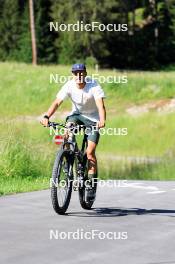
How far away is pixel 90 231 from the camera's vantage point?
277 inches

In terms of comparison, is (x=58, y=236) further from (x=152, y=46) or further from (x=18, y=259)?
(x=152, y=46)

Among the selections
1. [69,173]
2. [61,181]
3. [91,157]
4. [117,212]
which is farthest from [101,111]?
[117,212]

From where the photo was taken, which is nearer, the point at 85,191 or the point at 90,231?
the point at 90,231

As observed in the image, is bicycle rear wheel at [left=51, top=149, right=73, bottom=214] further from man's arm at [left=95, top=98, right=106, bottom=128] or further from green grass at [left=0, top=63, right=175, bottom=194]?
green grass at [left=0, top=63, right=175, bottom=194]

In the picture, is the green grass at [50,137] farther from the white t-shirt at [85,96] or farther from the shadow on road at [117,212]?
the white t-shirt at [85,96]

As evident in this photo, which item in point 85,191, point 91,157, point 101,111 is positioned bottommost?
point 85,191

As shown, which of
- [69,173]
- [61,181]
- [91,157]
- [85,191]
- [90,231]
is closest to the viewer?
[90,231]

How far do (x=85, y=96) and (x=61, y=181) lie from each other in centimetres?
108

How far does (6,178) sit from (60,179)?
4.80m

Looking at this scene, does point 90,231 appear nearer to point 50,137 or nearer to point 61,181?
point 61,181

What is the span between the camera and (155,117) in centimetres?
3284

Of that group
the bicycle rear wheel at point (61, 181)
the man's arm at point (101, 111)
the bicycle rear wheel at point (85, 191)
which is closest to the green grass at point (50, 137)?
the bicycle rear wheel at point (85, 191)

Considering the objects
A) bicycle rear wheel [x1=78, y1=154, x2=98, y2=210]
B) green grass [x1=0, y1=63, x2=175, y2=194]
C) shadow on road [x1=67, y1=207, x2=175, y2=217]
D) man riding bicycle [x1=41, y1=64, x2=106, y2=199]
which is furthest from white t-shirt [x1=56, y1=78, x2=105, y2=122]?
green grass [x1=0, y1=63, x2=175, y2=194]

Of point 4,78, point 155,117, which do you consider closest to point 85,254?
point 155,117
